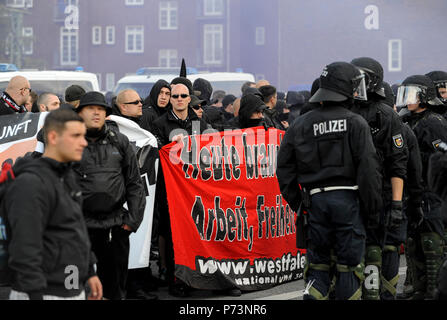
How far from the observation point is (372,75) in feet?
22.1

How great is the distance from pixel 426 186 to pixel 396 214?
1314 mm

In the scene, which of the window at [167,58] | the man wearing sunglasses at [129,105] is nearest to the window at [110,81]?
the window at [167,58]

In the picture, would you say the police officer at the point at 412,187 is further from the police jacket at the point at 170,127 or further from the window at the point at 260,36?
the window at the point at 260,36

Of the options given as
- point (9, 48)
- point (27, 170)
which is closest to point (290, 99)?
point (27, 170)

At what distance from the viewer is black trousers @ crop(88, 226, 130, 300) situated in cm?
632

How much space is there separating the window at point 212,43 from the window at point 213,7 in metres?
0.84

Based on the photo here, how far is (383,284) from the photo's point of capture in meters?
6.79

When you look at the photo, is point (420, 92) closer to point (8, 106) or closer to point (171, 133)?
point (171, 133)

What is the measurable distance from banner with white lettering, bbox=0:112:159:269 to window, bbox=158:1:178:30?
171ft

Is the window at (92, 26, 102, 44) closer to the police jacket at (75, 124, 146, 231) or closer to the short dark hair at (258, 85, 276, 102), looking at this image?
the short dark hair at (258, 85, 276, 102)

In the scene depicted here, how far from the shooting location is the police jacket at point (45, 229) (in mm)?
4171

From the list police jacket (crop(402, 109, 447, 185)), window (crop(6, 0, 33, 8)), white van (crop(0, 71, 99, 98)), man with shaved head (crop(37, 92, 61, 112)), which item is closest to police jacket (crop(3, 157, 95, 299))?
police jacket (crop(402, 109, 447, 185))
